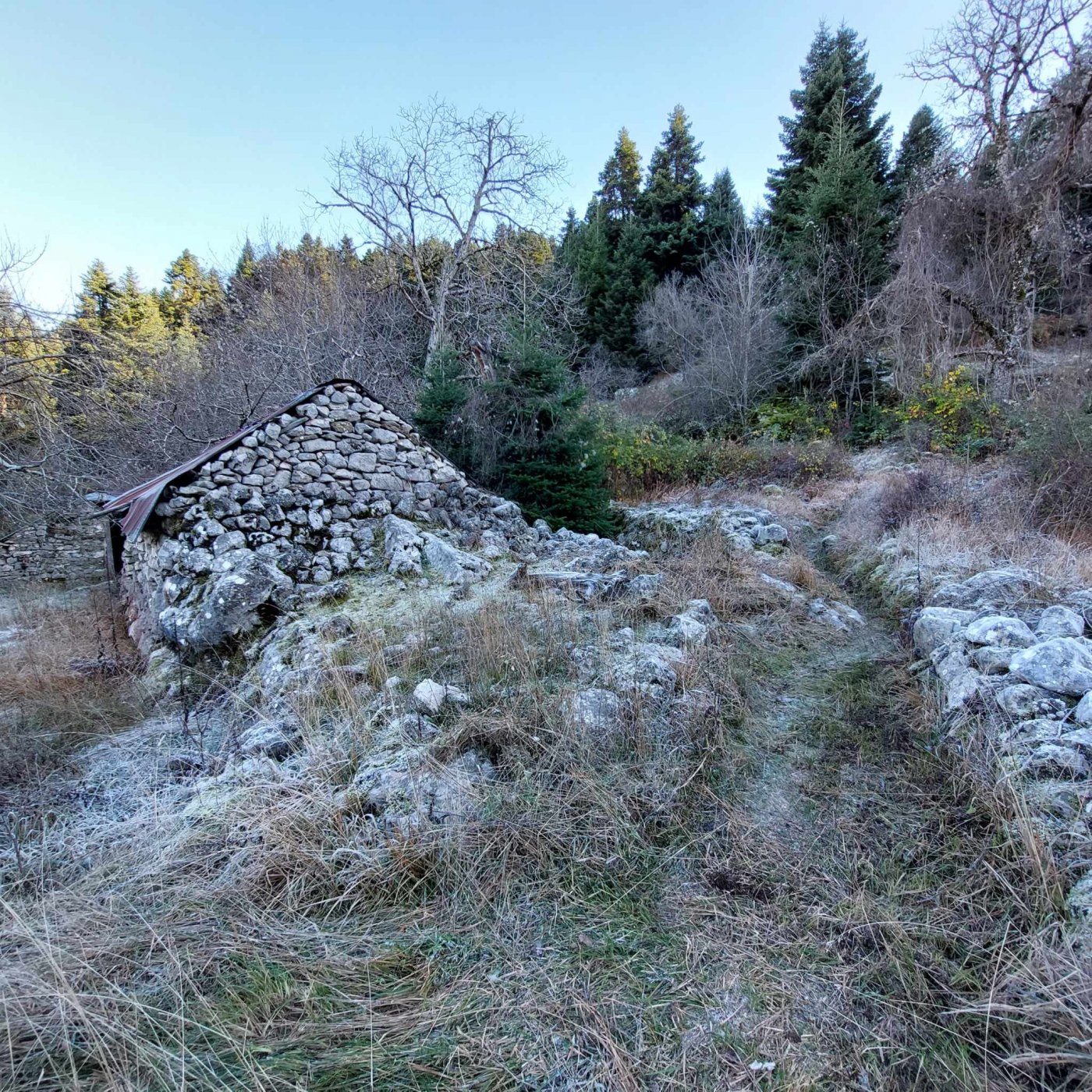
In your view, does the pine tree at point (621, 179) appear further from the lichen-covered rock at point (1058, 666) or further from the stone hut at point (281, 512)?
the lichen-covered rock at point (1058, 666)

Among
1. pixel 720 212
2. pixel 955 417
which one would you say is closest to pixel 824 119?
pixel 720 212

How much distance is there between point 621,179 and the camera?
82.3ft

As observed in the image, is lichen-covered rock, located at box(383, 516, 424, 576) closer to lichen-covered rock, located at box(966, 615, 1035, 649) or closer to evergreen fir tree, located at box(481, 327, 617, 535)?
evergreen fir tree, located at box(481, 327, 617, 535)

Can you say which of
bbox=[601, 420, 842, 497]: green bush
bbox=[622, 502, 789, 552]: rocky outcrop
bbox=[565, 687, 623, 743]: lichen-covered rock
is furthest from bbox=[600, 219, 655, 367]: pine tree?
bbox=[565, 687, 623, 743]: lichen-covered rock

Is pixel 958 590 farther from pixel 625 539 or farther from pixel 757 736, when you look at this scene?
pixel 625 539

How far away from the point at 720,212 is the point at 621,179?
659 centimetres

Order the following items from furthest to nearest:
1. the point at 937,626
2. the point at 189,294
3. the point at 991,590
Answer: the point at 189,294 → the point at 991,590 → the point at 937,626

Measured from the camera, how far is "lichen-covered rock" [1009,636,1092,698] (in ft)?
8.87

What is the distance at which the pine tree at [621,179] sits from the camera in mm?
24797

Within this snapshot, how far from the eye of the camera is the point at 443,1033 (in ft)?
5.39

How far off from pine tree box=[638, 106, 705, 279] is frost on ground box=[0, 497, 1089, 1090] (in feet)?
72.4

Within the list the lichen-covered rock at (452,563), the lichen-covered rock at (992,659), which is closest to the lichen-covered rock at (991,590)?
the lichen-covered rock at (992,659)

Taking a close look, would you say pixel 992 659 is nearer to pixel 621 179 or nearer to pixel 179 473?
pixel 179 473

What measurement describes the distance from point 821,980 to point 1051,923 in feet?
2.64
